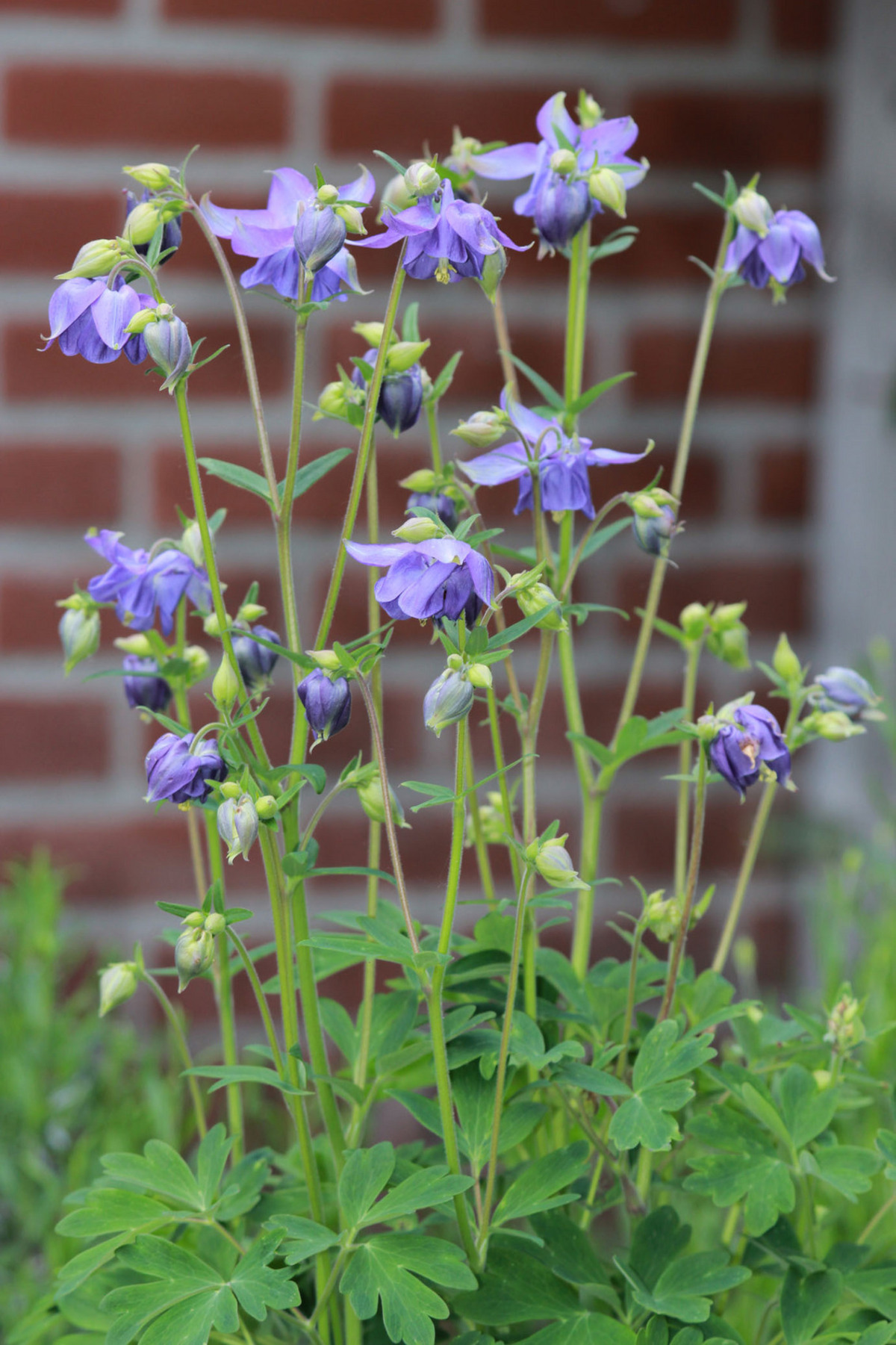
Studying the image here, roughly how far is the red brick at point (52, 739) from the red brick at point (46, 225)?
33 cm

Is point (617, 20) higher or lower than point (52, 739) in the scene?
higher

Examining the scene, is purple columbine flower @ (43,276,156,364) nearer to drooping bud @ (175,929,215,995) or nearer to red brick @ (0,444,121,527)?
drooping bud @ (175,929,215,995)

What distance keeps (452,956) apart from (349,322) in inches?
25.6

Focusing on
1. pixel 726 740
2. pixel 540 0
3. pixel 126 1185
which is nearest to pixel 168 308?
pixel 726 740

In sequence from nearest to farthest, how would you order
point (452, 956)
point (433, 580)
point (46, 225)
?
point (433, 580)
point (452, 956)
point (46, 225)

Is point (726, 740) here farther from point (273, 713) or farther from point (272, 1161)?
point (273, 713)

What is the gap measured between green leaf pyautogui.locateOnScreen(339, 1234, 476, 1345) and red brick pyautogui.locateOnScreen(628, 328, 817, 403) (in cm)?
78

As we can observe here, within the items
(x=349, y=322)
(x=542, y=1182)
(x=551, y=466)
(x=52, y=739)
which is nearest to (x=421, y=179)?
(x=551, y=466)

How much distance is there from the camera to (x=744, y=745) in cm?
46

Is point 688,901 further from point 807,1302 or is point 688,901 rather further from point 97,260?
point 97,260

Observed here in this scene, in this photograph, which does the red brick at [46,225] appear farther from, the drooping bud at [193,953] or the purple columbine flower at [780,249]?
the drooping bud at [193,953]

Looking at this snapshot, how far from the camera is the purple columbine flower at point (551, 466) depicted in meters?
0.48

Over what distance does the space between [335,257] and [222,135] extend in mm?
623

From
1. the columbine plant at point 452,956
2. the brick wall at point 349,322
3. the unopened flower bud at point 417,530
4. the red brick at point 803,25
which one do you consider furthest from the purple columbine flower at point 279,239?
the red brick at point 803,25
